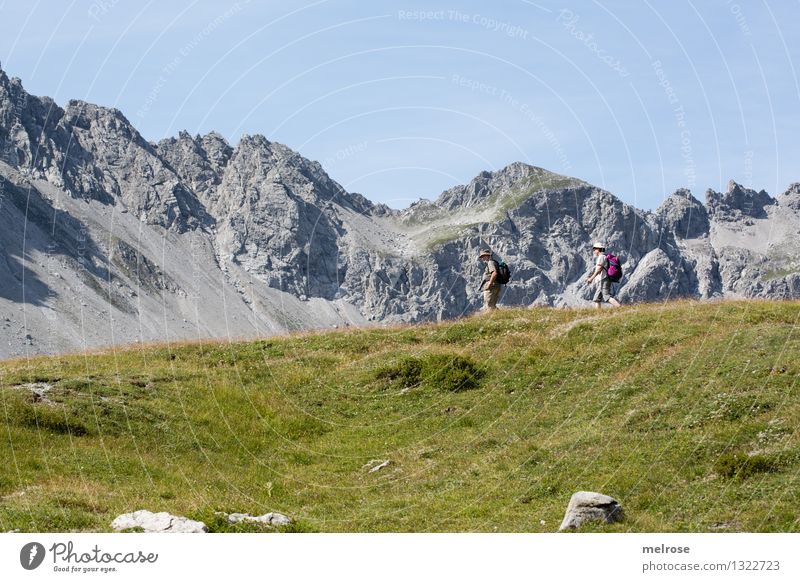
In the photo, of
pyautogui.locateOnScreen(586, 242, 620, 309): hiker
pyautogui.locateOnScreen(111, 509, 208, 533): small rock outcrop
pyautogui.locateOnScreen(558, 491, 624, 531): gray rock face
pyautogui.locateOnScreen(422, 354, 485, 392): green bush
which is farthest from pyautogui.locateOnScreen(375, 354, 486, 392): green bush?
pyautogui.locateOnScreen(111, 509, 208, 533): small rock outcrop

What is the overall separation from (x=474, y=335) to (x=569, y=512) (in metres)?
18.6

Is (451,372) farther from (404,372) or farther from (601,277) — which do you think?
(601,277)

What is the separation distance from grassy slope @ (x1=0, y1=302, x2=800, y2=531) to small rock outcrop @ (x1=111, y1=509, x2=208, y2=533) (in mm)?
933

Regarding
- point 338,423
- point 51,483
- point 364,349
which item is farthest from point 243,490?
point 364,349

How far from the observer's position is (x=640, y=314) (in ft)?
117

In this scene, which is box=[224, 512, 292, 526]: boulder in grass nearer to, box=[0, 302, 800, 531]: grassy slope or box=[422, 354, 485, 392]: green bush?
box=[0, 302, 800, 531]: grassy slope

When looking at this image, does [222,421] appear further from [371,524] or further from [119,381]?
[371,524]

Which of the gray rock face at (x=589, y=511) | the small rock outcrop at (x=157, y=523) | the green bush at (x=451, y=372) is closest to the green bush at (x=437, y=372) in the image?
the green bush at (x=451, y=372)

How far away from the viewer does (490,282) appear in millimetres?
38250

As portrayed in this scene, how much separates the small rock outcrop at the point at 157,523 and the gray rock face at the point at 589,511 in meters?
6.94

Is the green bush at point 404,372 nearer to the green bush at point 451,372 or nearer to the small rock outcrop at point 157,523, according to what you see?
the green bush at point 451,372

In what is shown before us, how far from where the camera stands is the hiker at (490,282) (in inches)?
1495

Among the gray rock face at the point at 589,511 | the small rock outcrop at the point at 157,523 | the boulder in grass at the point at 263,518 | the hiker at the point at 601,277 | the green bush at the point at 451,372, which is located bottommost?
the gray rock face at the point at 589,511

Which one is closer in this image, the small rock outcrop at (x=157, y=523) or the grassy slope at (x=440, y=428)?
the small rock outcrop at (x=157, y=523)
